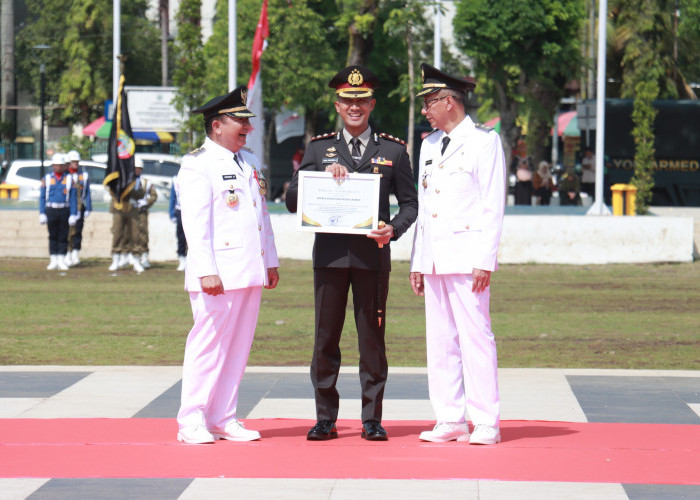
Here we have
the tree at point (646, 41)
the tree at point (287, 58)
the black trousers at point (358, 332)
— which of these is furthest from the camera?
the tree at point (646, 41)

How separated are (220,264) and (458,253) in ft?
4.14

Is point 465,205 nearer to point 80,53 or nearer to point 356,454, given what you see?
point 356,454

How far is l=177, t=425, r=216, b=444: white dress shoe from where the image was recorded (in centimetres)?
720

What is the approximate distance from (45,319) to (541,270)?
32.3ft

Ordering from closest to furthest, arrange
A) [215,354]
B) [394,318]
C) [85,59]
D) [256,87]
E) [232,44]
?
1. [215,354]
2. [394,318]
3. [256,87]
4. [232,44]
5. [85,59]

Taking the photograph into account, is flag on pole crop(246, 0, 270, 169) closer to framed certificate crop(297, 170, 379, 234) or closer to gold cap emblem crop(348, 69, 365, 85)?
gold cap emblem crop(348, 69, 365, 85)

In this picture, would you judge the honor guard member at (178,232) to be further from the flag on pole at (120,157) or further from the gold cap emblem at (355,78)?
the gold cap emblem at (355,78)

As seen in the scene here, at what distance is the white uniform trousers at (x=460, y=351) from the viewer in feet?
23.5

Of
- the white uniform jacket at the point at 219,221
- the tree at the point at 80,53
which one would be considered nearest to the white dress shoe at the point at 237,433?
the white uniform jacket at the point at 219,221

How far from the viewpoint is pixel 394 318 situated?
49.9 ft

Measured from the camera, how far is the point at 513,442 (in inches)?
285

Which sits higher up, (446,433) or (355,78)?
(355,78)

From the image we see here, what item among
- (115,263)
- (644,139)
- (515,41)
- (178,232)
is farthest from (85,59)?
(178,232)

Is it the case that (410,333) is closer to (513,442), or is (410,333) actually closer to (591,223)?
(513,442)
